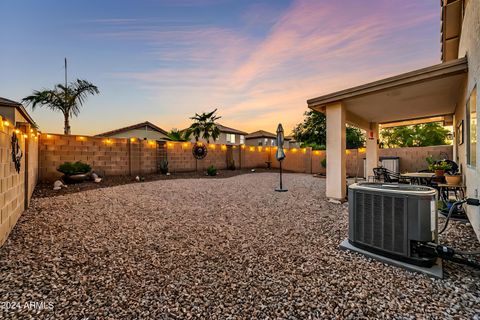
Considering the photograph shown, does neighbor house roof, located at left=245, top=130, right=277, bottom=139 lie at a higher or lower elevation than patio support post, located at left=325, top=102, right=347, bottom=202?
higher

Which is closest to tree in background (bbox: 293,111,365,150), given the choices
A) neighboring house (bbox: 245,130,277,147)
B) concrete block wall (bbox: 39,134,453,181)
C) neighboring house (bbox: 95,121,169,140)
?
concrete block wall (bbox: 39,134,453,181)

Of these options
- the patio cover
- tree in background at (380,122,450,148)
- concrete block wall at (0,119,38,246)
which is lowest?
concrete block wall at (0,119,38,246)

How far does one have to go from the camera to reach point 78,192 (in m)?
5.87

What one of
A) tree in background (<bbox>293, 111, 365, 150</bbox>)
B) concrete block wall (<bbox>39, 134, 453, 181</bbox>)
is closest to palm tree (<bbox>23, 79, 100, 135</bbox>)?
concrete block wall (<bbox>39, 134, 453, 181</bbox>)

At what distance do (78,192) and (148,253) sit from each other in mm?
4977

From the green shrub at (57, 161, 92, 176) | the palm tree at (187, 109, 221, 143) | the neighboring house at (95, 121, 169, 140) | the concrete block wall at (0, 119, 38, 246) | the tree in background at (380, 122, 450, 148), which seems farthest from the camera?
the tree in background at (380, 122, 450, 148)

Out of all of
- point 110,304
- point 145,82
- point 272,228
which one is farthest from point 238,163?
point 110,304

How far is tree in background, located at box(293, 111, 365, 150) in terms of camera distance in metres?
18.8

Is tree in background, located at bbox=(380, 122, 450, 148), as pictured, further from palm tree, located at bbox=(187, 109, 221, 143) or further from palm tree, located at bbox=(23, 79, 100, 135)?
palm tree, located at bbox=(23, 79, 100, 135)

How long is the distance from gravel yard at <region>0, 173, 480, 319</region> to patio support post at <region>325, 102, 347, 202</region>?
5.83 ft

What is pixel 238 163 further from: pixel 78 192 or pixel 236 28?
pixel 78 192

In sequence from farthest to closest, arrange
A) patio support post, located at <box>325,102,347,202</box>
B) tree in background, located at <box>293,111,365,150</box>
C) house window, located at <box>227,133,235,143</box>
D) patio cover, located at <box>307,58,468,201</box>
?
1. house window, located at <box>227,133,235,143</box>
2. tree in background, located at <box>293,111,365,150</box>
3. patio support post, located at <box>325,102,347,202</box>
4. patio cover, located at <box>307,58,468,201</box>

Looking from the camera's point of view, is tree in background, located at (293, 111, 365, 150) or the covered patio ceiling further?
tree in background, located at (293, 111, 365, 150)

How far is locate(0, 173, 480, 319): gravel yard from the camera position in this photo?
1529mm
